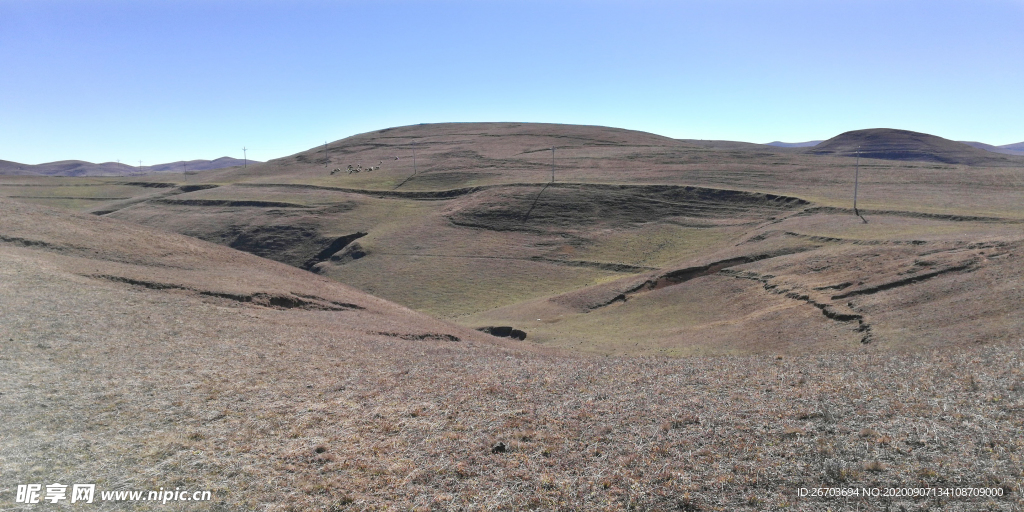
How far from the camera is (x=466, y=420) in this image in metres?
12.3

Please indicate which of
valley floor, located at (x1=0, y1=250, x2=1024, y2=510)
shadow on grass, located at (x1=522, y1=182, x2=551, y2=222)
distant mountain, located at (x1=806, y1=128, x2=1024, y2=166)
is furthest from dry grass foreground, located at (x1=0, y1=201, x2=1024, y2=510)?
distant mountain, located at (x1=806, y1=128, x2=1024, y2=166)

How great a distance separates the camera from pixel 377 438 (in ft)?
37.5

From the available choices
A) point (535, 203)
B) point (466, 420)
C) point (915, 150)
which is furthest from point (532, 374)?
point (915, 150)

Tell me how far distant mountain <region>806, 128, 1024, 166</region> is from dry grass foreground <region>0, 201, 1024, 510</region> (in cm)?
16834

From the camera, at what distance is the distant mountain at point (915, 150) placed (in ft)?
548

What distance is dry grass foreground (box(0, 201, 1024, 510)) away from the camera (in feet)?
30.0

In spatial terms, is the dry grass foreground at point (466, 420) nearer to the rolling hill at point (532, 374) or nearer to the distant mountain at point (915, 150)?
the rolling hill at point (532, 374)

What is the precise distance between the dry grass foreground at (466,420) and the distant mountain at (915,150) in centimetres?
16834

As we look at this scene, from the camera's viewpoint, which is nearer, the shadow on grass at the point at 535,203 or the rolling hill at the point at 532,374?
the rolling hill at the point at 532,374

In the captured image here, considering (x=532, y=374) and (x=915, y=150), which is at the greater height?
(x=915, y=150)

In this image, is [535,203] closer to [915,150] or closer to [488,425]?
[488,425]

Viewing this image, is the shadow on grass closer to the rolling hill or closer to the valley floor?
the rolling hill

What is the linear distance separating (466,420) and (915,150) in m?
206

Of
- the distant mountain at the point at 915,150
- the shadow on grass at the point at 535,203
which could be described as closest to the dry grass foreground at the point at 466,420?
the shadow on grass at the point at 535,203
